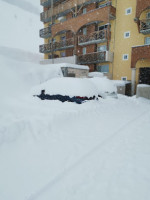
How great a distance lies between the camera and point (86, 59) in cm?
1720

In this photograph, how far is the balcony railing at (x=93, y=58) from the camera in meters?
16.1

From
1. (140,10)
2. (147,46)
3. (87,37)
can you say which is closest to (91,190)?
(147,46)

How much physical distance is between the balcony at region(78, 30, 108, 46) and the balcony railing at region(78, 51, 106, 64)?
59.5 inches

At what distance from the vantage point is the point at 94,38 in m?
16.7

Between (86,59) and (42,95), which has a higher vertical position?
(86,59)

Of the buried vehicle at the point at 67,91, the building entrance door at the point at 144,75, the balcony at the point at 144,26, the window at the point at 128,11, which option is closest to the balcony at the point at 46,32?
the window at the point at 128,11

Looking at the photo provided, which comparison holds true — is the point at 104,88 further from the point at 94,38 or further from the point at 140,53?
the point at 94,38

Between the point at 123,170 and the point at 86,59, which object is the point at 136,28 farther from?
the point at 123,170

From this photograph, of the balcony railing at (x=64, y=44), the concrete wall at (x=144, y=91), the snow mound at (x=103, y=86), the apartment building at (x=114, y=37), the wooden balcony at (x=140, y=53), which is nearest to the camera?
the snow mound at (x=103, y=86)

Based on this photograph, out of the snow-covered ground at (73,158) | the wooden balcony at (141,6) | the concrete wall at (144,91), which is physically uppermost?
the wooden balcony at (141,6)

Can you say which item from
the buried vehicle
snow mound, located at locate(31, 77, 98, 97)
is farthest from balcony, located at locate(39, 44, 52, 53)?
snow mound, located at locate(31, 77, 98, 97)

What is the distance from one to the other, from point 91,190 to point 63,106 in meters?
4.07

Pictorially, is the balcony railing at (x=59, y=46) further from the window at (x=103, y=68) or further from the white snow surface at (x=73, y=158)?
the white snow surface at (x=73, y=158)

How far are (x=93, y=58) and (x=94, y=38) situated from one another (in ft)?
7.64
